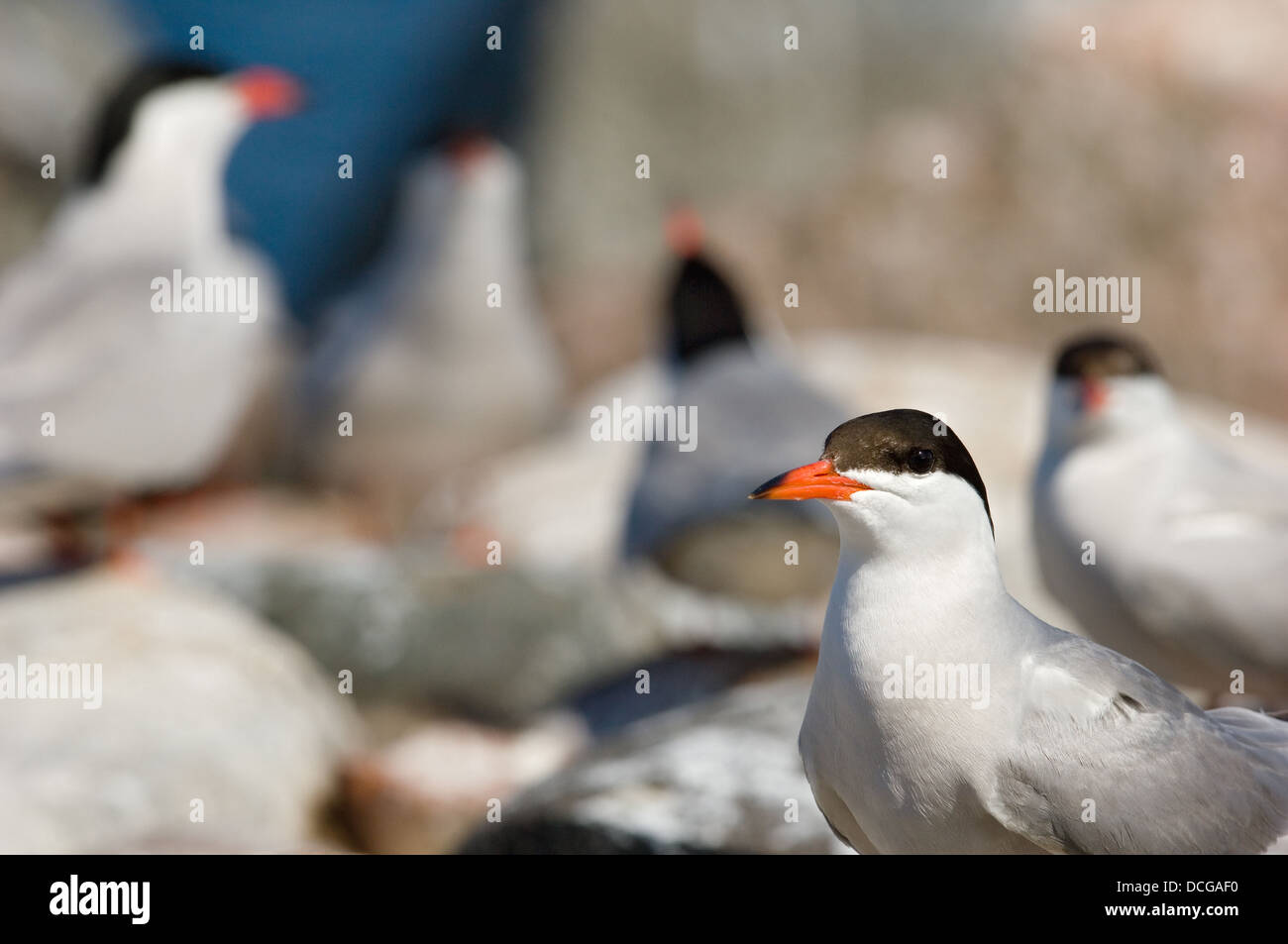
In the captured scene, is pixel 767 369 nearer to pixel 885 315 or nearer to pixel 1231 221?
pixel 885 315

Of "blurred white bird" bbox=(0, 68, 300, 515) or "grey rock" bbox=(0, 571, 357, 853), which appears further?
"blurred white bird" bbox=(0, 68, 300, 515)

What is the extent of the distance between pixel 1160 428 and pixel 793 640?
154 cm

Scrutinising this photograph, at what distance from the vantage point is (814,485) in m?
1.96

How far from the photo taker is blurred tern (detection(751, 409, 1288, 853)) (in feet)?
6.34

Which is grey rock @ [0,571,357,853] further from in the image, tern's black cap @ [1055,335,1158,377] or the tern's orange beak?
tern's black cap @ [1055,335,1158,377]

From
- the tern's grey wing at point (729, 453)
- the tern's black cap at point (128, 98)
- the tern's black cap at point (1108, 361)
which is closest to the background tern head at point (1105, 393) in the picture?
the tern's black cap at point (1108, 361)

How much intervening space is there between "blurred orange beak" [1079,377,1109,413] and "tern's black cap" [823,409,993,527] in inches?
49.9

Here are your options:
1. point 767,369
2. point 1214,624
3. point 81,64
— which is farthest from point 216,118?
point 81,64

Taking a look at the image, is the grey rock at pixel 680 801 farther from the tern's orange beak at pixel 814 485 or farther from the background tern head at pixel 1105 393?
the tern's orange beak at pixel 814 485

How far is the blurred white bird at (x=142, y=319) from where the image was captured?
13.2ft

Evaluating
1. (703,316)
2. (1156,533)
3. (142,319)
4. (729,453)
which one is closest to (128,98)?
(142,319)

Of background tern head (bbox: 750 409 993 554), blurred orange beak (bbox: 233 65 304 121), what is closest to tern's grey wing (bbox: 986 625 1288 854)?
background tern head (bbox: 750 409 993 554)

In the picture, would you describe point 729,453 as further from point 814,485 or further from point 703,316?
point 814,485

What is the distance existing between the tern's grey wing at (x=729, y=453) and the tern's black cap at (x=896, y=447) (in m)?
1.95
